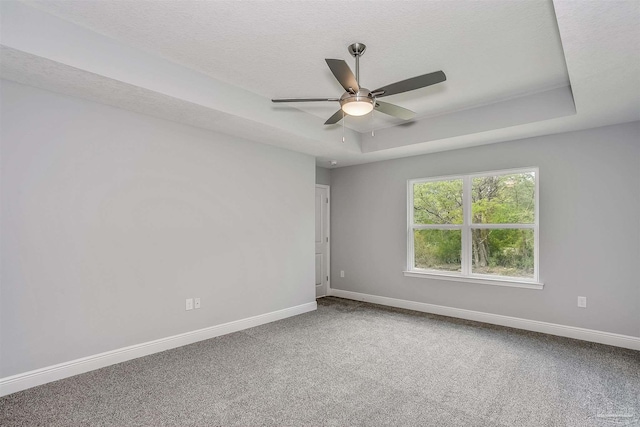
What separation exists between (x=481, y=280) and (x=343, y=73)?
3.51 m

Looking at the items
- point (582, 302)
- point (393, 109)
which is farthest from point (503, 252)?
point (393, 109)

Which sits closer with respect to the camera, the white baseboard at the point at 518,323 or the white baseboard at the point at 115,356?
the white baseboard at the point at 115,356

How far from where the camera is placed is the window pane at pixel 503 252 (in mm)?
4262

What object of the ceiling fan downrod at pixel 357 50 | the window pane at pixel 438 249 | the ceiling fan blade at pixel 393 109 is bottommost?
the window pane at pixel 438 249

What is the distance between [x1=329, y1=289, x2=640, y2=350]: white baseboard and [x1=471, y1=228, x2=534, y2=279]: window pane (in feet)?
1.86

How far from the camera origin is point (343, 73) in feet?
7.71

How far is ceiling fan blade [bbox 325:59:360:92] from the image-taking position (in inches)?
87.6

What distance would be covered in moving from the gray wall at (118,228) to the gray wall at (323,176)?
1578 millimetres

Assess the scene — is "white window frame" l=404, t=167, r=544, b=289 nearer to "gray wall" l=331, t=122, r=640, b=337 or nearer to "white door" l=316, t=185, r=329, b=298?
"gray wall" l=331, t=122, r=640, b=337

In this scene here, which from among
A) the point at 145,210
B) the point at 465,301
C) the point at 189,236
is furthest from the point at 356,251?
the point at 145,210

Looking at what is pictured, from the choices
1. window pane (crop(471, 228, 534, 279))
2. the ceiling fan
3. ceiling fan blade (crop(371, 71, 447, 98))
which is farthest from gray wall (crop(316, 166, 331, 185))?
ceiling fan blade (crop(371, 71, 447, 98))

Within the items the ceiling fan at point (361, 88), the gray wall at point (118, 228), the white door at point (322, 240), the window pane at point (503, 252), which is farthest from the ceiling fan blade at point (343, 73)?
the white door at point (322, 240)

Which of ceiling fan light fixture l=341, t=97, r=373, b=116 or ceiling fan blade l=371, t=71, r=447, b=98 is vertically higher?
ceiling fan blade l=371, t=71, r=447, b=98
